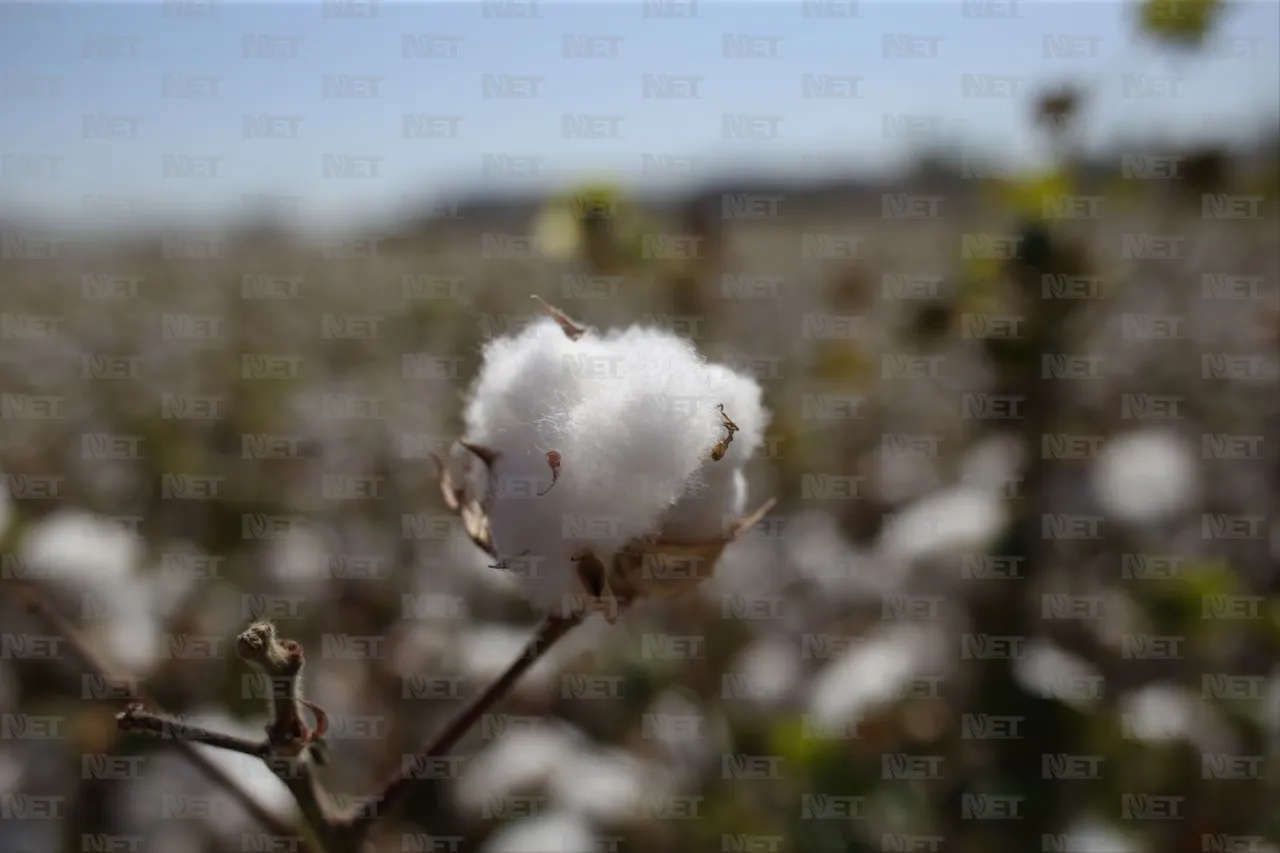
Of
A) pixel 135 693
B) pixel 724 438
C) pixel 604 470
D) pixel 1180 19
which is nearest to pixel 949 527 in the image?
pixel 1180 19

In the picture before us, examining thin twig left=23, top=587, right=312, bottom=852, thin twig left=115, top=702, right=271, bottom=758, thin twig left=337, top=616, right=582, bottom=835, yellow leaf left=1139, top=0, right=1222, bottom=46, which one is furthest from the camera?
yellow leaf left=1139, top=0, right=1222, bottom=46

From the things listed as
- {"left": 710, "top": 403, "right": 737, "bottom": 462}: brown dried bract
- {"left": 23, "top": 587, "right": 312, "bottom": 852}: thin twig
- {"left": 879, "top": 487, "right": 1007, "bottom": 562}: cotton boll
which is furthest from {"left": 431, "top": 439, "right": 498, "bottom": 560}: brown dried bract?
{"left": 879, "top": 487, "right": 1007, "bottom": 562}: cotton boll

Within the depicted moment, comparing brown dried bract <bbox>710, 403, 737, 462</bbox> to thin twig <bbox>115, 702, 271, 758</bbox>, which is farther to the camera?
brown dried bract <bbox>710, 403, 737, 462</bbox>

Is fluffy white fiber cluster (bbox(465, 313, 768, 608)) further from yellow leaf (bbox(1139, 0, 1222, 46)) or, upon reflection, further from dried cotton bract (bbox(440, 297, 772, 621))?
yellow leaf (bbox(1139, 0, 1222, 46))

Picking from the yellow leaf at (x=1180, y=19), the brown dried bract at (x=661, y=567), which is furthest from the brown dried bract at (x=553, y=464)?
the yellow leaf at (x=1180, y=19)

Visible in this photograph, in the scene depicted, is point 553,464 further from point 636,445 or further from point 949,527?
point 949,527

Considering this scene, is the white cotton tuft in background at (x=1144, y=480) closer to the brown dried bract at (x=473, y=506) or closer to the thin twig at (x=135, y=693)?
the brown dried bract at (x=473, y=506)
